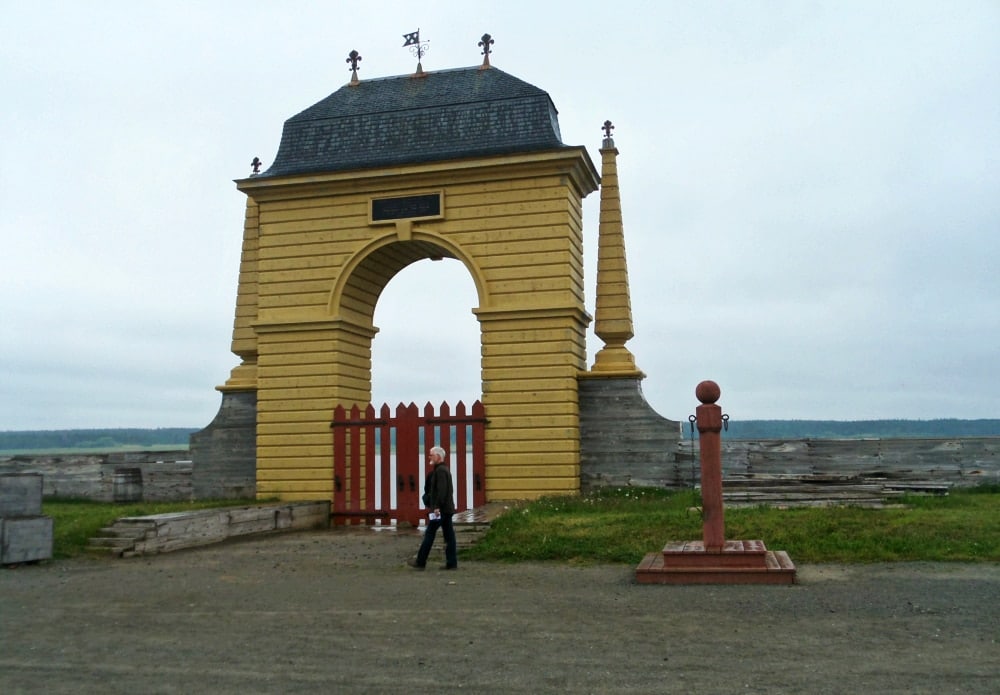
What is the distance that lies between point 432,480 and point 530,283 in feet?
21.3

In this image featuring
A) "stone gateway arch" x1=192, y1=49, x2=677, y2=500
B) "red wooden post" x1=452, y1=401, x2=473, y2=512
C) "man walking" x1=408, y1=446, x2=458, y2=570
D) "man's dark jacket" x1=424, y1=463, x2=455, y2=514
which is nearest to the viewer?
"man walking" x1=408, y1=446, x2=458, y2=570

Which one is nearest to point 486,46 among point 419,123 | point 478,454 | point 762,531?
point 419,123

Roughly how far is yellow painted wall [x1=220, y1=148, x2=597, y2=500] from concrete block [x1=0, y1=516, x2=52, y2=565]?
19.3 ft

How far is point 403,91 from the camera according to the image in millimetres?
18688

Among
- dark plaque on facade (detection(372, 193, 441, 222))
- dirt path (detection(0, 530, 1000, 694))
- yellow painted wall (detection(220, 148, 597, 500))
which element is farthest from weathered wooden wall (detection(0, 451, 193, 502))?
dirt path (detection(0, 530, 1000, 694))

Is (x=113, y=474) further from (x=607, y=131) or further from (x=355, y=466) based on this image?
(x=607, y=131)

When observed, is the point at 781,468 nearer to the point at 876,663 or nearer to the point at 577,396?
the point at 577,396

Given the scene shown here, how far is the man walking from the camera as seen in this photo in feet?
35.4

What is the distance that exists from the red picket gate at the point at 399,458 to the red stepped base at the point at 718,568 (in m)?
7.30

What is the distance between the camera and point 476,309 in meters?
17.0

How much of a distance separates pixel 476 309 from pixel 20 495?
25.5 ft

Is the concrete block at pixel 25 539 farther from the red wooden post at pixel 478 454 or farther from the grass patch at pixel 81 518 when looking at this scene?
the red wooden post at pixel 478 454

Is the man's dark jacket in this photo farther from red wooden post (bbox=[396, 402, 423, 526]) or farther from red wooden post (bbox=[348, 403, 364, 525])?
red wooden post (bbox=[348, 403, 364, 525])

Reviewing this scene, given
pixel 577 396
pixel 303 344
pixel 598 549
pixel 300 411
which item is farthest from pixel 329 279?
pixel 598 549
